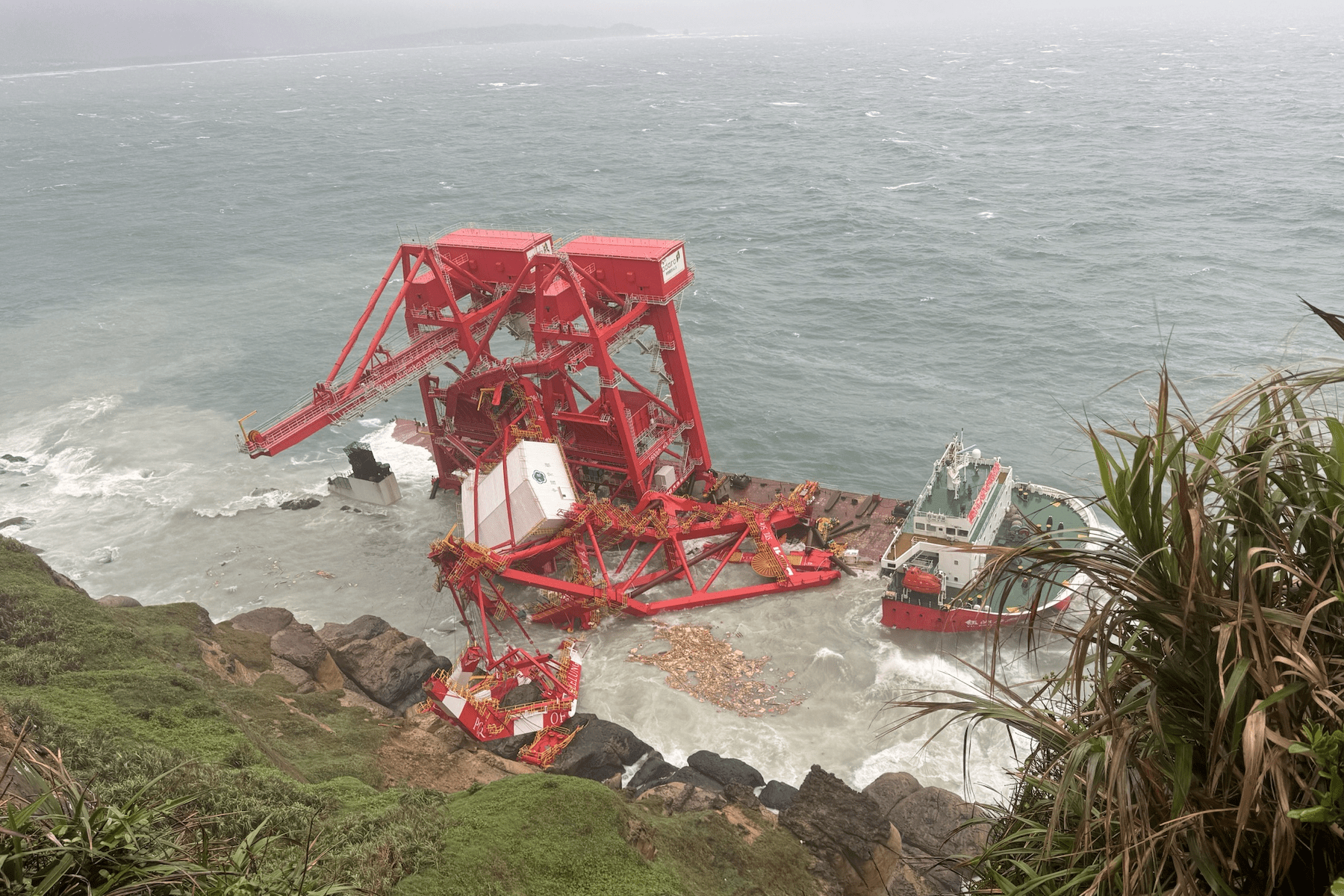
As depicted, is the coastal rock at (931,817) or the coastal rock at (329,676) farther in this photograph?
the coastal rock at (329,676)

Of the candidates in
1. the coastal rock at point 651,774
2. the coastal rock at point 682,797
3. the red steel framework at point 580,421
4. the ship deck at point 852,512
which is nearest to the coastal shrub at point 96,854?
the coastal rock at point 682,797

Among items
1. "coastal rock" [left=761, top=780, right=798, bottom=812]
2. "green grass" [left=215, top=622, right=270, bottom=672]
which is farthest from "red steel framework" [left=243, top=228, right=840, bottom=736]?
"coastal rock" [left=761, top=780, right=798, bottom=812]

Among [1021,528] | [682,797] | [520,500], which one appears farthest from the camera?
[520,500]

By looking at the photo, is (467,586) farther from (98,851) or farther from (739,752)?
(98,851)

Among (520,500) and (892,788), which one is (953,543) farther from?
(520,500)

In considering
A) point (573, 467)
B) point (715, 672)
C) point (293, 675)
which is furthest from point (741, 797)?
point (573, 467)

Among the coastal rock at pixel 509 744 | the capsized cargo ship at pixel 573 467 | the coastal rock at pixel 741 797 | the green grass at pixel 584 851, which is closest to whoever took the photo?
the green grass at pixel 584 851

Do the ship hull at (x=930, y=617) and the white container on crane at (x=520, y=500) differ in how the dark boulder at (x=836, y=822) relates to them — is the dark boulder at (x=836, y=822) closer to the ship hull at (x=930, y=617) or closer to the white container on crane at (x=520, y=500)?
the ship hull at (x=930, y=617)
